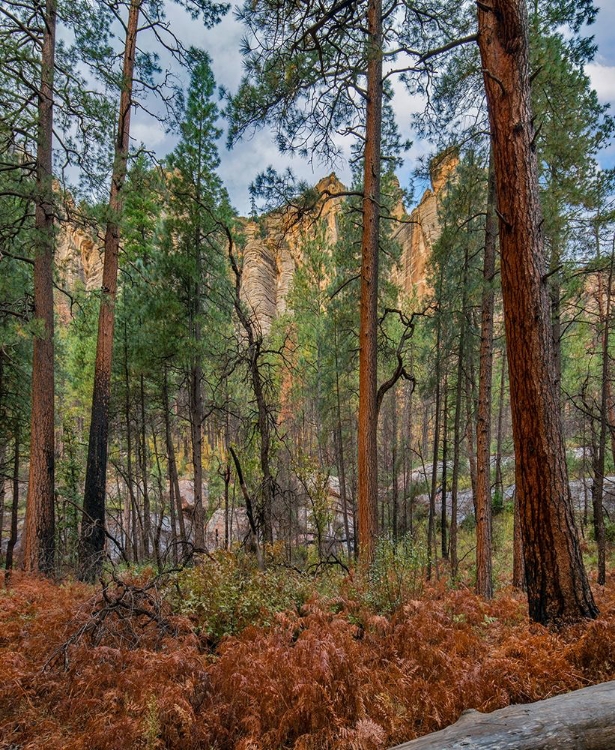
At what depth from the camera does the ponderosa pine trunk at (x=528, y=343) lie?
126 inches

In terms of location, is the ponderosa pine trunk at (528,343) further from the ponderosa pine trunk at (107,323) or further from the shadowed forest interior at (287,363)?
the ponderosa pine trunk at (107,323)

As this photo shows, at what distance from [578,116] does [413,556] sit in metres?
8.93

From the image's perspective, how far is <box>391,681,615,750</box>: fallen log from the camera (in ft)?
5.75

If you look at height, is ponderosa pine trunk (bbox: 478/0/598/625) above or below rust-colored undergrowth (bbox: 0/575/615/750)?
above

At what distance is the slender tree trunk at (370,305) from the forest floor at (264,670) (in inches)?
88.1

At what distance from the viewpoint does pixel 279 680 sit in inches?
103

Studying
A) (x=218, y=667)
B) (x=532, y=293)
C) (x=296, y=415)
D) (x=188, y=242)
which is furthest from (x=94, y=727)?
(x=296, y=415)

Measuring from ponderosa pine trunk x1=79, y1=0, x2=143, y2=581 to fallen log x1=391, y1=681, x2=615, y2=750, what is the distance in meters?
7.17

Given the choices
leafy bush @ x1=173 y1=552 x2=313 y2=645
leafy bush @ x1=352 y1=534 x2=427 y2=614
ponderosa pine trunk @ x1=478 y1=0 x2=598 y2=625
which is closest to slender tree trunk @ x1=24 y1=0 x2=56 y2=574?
leafy bush @ x1=173 y1=552 x2=313 y2=645

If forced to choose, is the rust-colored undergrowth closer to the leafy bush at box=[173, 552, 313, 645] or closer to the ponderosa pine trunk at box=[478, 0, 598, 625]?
the leafy bush at box=[173, 552, 313, 645]

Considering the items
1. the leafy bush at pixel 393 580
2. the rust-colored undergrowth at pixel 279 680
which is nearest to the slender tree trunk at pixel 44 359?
the rust-colored undergrowth at pixel 279 680

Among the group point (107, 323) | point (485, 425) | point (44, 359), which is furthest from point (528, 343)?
point (44, 359)

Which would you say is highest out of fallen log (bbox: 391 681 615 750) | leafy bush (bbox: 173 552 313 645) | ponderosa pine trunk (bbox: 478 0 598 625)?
ponderosa pine trunk (bbox: 478 0 598 625)

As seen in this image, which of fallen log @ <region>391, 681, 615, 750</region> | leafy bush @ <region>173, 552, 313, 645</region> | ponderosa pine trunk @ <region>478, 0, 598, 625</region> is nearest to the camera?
fallen log @ <region>391, 681, 615, 750</region>
